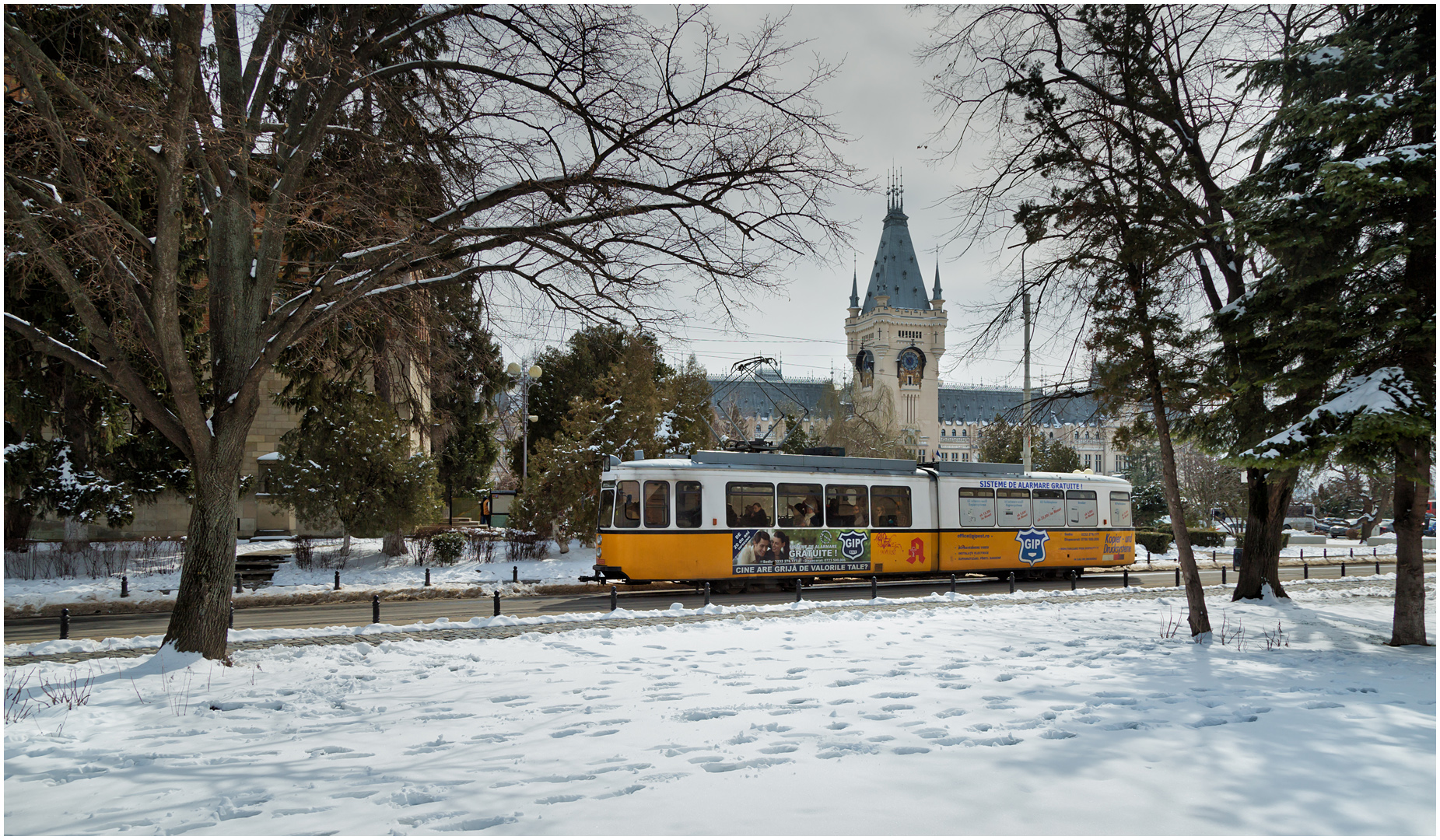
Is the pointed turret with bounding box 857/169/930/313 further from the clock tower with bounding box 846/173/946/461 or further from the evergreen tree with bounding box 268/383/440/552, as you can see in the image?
the evergreen tree with bounding box 268/383/440/552

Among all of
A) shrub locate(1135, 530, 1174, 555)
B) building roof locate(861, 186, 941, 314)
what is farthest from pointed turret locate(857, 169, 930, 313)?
shrub locate(1135, 530, 1174, 555)

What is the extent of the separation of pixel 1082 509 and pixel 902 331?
131 m

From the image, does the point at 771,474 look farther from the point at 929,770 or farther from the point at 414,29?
the point at 929,770

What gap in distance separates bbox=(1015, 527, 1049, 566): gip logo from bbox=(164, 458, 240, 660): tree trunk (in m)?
19.0

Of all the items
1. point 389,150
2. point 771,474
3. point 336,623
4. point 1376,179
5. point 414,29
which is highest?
point 414,29

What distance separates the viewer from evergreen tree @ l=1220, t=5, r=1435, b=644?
373 inches

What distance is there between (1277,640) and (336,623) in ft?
47.8

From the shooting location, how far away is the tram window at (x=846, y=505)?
65.8 ft

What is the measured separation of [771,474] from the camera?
19453mm

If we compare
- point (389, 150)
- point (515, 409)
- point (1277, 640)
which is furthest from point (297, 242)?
point (515, 409)

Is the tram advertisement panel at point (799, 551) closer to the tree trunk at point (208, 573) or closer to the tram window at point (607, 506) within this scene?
the tram window at point (607, 506)

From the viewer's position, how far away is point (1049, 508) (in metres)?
23.3

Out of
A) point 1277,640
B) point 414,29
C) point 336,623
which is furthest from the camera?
point 336,623

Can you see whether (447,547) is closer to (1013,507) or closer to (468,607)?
(468,607)
